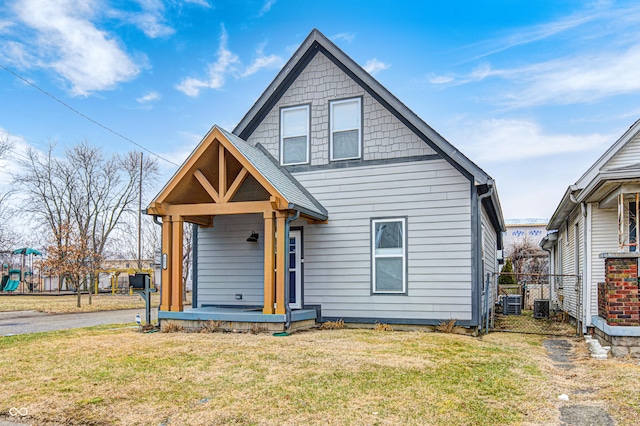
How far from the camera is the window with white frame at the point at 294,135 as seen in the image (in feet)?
39.0

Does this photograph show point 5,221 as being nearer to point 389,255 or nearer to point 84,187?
point 84,187

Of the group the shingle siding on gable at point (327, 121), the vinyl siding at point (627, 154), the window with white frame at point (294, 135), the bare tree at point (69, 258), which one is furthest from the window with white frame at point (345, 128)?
the bare tree at point (69, 258)

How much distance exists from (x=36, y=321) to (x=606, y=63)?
1719 cm

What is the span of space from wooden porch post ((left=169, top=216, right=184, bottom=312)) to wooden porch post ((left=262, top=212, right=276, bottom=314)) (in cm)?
201

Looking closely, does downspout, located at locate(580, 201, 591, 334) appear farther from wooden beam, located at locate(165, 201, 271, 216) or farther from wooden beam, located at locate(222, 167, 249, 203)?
wooden beam, located at locate(222, 167, 249, 203)

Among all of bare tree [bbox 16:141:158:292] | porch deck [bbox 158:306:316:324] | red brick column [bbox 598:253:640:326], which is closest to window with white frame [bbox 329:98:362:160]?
porch deck [bbox 158:306:316:324]

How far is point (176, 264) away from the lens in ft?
35.1

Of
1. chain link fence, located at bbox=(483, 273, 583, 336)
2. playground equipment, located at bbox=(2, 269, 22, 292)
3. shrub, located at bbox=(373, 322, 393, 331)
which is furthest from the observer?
playground equipment, located at bbox=(2, 269, 22, 292)

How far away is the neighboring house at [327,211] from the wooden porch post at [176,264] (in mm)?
30

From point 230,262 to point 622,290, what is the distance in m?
8.09

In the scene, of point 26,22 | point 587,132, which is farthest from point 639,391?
point 26,22

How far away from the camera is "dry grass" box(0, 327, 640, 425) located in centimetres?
461

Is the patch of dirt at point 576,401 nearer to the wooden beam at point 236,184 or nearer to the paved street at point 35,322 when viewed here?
the wooden beam at point 236,184

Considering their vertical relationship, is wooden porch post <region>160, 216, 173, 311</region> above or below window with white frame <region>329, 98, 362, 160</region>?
below
